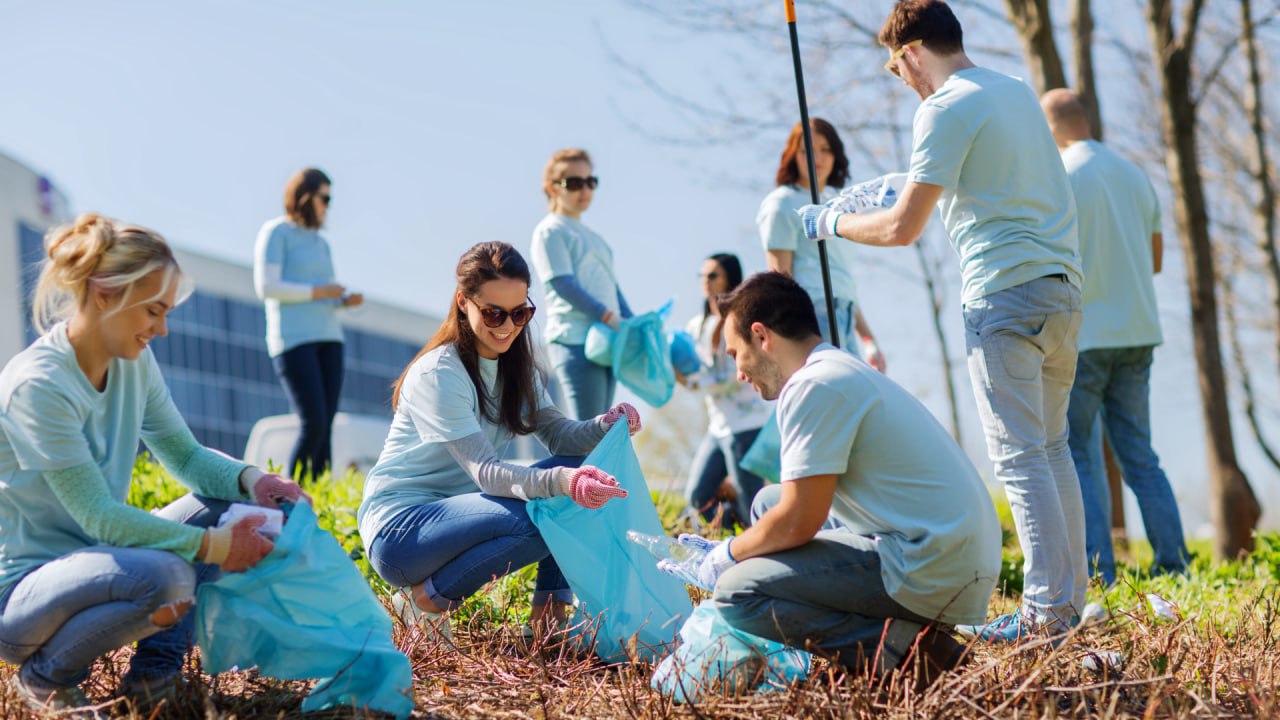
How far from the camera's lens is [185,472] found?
3.12 metres

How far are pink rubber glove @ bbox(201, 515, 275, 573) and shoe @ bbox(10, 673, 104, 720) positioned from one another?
0.42 meters

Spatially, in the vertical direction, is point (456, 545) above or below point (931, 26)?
below

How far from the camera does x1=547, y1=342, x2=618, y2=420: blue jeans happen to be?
5.40 m

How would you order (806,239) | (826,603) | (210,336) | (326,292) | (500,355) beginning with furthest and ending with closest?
(210,336)
(326,292)
(806,239)
(500,355)
(826,603)

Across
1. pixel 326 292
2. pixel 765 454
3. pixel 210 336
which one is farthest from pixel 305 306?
pixel 210 336

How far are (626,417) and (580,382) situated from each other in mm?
1706

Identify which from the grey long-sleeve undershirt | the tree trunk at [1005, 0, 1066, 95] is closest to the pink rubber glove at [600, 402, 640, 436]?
the grey long-sleeve undershirt

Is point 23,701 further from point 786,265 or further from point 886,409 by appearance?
point 786,265

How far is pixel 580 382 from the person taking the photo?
5.43 metres

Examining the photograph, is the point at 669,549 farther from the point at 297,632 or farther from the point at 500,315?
the point at 297,632

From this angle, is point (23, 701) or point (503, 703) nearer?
point (23, 701)

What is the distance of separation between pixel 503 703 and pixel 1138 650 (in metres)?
1.74

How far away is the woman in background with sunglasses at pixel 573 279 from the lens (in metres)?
5.41

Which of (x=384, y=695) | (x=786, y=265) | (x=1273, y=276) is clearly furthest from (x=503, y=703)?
(x=1273, y=276)
